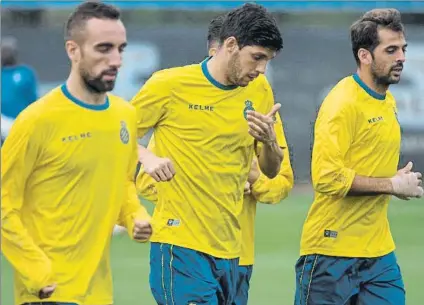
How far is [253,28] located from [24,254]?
204cm

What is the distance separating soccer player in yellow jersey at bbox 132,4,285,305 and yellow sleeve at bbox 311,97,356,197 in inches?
13.9

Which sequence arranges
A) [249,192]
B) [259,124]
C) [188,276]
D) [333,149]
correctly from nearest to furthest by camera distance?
1. [259,124]
2. [188,276]
3. [333,149]
4. [249,192]

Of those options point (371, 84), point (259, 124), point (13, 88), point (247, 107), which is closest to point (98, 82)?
point (259, 124)

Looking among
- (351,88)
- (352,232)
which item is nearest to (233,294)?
(352,232)

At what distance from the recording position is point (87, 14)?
19.9 ft

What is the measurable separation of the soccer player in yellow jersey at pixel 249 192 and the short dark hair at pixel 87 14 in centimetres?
178

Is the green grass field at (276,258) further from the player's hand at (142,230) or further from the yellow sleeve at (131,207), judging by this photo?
the player's hand at (142,230)

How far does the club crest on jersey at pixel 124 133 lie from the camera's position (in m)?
6.21

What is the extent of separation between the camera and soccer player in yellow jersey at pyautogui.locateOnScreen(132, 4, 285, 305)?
282 inches

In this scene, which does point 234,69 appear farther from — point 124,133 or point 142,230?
point 142,230

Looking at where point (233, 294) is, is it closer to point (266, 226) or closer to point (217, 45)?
point (217, 45)

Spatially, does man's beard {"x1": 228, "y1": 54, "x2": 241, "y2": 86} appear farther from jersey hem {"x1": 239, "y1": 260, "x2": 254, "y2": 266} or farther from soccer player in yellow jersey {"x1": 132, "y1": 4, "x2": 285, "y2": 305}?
jersey hem {"x1": 239, "y1": 260, "x2": 254, "y2": 266}

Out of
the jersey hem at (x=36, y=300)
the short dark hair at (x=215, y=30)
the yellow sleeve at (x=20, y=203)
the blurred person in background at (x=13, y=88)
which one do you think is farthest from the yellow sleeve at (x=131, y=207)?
the blurred person in background at (x=13, y=88)

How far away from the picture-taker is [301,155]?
17.8 meters
